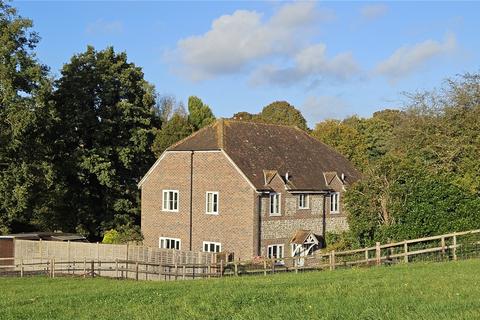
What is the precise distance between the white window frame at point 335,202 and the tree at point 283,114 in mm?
38937

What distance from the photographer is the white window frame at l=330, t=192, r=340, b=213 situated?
46.1 meters

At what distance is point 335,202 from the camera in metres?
46.4

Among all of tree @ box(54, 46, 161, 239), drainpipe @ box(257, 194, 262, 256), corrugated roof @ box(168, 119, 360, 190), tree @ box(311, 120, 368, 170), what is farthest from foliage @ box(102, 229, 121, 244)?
tree @ box(311, 120, 368, 170)

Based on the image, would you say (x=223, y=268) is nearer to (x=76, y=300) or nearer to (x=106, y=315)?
(x=76, y=300)

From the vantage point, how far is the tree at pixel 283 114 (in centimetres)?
8600

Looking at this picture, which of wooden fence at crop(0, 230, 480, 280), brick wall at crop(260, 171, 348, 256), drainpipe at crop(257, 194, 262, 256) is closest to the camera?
wooden fence at crop(0, 230, 480, 280)

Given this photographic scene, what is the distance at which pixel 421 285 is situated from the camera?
16281 millimetres

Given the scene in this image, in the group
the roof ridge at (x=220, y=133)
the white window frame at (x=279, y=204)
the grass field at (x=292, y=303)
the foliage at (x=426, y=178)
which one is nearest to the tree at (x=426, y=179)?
the foliage at (x=426, y=178)

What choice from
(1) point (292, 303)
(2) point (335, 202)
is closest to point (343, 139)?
(2) point (335, 202)

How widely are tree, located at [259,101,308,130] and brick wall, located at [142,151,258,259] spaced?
1623 inches

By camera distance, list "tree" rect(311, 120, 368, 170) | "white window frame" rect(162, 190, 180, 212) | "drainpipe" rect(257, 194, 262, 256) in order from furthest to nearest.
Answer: "tree" rect(311, 120, 368, 170)
"white window frame" rect(162, 190, 180, 212)
"drainpipe" rect(257, 194, 262, 256)

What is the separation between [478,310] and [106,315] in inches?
289

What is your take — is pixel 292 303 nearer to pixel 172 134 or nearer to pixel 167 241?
pixel 167 241

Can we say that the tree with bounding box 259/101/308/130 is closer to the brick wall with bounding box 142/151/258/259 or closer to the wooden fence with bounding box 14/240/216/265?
the brick wall with bounding box 142/151/258/259
